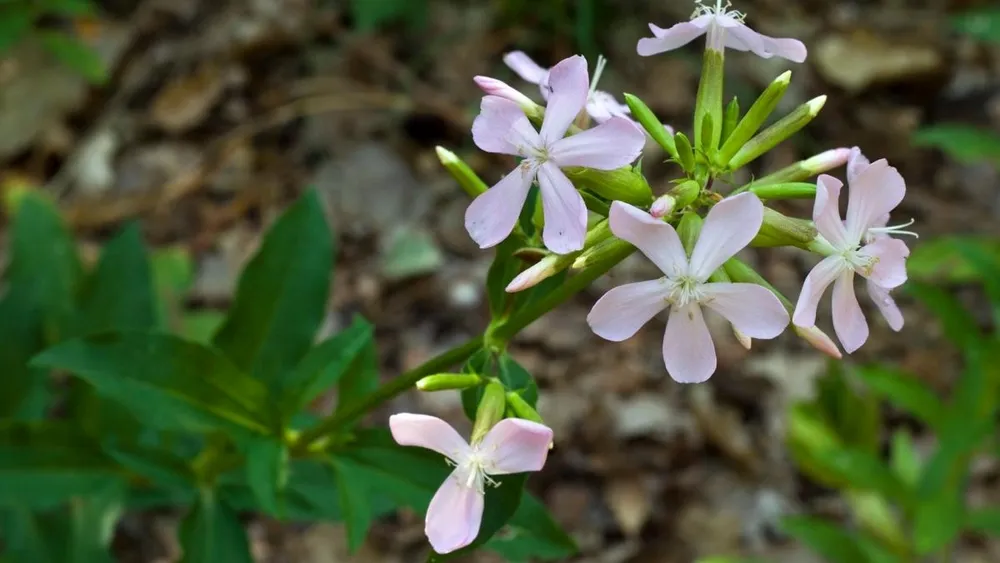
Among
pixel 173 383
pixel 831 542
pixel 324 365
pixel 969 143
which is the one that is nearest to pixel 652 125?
pixel 324 365

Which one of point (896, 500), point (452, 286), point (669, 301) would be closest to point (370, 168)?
point (452, 286)

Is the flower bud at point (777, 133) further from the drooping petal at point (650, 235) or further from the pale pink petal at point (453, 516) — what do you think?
the pale pink petal at point (453, 516)

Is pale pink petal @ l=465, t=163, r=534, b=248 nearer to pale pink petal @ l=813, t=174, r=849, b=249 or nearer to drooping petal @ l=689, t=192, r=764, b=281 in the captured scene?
drooping petal @ l=689, t=192, r=764, b=281

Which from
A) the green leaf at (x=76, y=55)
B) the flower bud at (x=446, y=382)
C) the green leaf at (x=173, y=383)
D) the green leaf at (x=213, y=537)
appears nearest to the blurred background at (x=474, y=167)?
the green leaf at (x=76, y=55)

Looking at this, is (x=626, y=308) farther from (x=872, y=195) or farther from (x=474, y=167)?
(x=474, y=167)

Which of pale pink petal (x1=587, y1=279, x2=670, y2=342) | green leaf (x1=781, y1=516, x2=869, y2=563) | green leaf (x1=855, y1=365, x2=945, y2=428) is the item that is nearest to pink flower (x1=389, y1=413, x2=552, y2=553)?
pale pink petal (x1=587, y1=279, x2=670, y2=342)

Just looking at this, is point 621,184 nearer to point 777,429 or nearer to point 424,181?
point 777,429

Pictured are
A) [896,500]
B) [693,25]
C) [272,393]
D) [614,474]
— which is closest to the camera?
[693,25]
